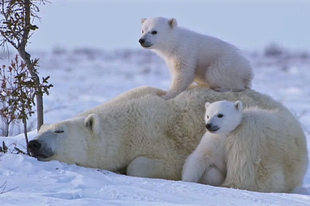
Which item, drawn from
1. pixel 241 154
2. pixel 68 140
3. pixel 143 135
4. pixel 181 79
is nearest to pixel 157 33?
pixel 181 79

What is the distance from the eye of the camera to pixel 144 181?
570 centimetres

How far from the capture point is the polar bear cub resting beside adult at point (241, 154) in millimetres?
6164

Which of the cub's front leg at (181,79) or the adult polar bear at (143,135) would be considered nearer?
the adult polar bear at (143,135)

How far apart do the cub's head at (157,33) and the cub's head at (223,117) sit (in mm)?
1511

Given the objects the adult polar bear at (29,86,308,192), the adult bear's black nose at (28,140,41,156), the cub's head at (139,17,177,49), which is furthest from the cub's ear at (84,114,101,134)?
the cub's head at (139,17,177,49)

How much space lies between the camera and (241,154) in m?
6.18

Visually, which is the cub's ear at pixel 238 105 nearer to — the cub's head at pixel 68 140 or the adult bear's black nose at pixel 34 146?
the cub's head at pixel 68 140

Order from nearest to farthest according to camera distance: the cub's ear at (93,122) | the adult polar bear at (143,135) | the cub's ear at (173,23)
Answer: the adult polar bear at (143,135) < the cub's ear at (93,122) < the cub's ear at (173,23)

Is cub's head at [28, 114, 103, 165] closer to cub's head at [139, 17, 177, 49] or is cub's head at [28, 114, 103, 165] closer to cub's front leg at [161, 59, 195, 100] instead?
cub's front leg at [161, 59, 195, 100]

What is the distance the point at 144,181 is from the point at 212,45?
235cm

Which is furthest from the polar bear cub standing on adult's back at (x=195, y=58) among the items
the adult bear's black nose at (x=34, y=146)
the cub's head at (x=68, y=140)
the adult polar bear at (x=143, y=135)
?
the adult bear's black nose at (x=34, y=146)

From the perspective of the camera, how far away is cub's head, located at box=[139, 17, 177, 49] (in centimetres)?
761

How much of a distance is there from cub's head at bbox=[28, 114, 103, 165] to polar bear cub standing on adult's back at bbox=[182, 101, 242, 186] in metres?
1.01

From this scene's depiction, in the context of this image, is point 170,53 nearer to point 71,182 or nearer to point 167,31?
Answer: point 167,31
